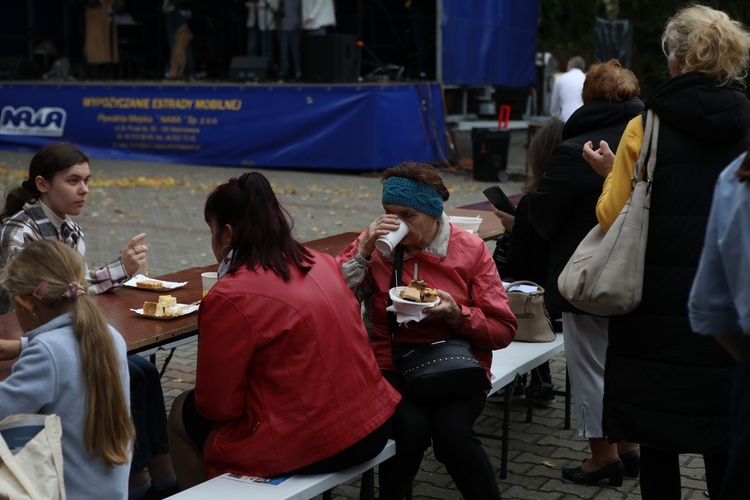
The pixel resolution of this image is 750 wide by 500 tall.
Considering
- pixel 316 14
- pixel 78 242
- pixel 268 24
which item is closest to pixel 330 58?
pixel 316 14

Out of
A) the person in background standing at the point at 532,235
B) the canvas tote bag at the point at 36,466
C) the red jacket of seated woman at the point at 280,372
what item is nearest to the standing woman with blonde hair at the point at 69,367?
the canvas tote bag at the point at 36,466

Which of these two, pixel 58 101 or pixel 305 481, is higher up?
pixel 58 101

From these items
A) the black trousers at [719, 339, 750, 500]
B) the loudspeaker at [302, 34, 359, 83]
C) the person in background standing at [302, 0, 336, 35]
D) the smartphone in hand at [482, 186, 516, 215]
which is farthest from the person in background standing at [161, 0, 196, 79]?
the black trousers at [719, 339, 750, 500]

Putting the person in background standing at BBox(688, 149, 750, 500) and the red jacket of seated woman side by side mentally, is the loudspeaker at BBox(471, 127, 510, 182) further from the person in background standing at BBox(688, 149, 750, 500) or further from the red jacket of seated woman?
the person in background standing at BBox(688, 149, 750, 500)

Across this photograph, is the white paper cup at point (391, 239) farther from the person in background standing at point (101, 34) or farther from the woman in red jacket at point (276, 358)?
the person in background standing at point (101, 34)

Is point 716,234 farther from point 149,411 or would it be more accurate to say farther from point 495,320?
point 149,411

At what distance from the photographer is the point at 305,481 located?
3.11 metres

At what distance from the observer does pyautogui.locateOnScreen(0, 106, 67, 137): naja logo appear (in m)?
17.4

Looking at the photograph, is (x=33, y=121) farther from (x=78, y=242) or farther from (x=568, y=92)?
(x=78, y=242)

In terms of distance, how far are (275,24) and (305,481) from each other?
15793 millimetres

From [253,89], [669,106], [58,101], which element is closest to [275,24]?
[253,89]

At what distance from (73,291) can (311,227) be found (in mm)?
8549

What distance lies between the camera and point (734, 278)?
81.8 inches

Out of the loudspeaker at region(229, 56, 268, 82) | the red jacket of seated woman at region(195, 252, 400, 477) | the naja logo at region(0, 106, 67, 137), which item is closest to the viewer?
the red jacket of seated woman at region(195, 252, 400, 477)
